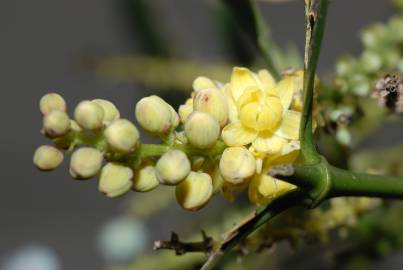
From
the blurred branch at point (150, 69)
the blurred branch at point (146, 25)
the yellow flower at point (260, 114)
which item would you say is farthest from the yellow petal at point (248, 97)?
the blurred branch at point (146, 25)

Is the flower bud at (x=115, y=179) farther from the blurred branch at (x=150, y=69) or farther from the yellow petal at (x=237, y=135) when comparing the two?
the blurred branch at (x=150, y=69)

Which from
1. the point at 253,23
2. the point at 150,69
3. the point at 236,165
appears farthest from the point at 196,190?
the point at 150,69

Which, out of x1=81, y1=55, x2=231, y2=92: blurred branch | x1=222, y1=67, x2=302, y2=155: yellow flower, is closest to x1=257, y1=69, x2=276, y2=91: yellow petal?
x1=222, y1=67, x2=302, y2=155: yellow flower

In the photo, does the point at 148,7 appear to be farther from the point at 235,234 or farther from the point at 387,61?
the point at 235,234

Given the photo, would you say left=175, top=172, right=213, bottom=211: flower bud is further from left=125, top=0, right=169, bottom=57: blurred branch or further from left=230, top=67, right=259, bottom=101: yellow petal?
left=125, top=0, right=169, bottom=57: blurred branch

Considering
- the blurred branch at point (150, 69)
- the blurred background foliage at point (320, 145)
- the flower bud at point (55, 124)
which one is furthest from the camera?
the blurred branch at point (150, 69)

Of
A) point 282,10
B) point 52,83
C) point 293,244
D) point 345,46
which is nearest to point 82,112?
point 293,244
